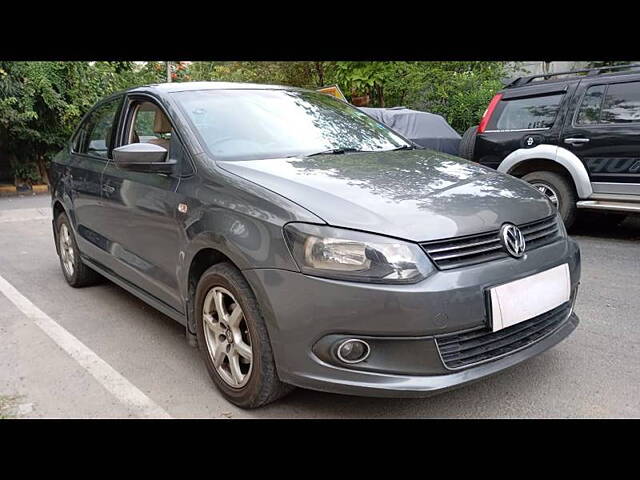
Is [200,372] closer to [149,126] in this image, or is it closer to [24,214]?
[149,126]

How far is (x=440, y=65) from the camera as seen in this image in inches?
489

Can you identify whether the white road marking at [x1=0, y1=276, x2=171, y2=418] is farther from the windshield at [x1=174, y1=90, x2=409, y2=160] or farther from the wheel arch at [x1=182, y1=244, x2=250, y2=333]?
the windshield at [x1=174, y1=90, x2=409, y2=160]

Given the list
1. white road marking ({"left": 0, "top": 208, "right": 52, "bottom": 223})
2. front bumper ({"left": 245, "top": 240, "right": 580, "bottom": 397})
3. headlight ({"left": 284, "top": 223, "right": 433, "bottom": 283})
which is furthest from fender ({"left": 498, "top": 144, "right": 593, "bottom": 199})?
white road marking ({"left": 0, "top": 208, "right": 52, "bottom": 223})

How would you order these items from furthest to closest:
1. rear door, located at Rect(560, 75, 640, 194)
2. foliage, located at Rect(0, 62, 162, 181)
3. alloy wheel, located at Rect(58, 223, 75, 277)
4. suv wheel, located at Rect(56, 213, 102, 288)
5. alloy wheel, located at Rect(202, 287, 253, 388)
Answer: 1. foliage, located at Rect(0, 62, 162, 181)
2. rear door, located at Rect(560, 75, 640, 194)
3. alloy wheel, located at Rect(58, 223, 75, 277)
4. suv wheel, located at Rect(56, 213, 102, 288)
5. alloy wheel, located at Rect(202, 287, 253, 388)

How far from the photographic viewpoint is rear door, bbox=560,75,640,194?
5.73 meters

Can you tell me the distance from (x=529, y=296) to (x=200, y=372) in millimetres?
1845

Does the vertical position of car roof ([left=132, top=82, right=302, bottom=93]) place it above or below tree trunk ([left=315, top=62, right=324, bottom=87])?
below

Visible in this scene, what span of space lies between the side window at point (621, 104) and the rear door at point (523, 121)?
1.40 ft

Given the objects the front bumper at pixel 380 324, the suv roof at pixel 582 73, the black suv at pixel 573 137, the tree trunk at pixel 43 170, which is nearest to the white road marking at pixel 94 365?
the front bumper at pixel 380 324

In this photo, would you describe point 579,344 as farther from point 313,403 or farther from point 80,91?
point 80,91

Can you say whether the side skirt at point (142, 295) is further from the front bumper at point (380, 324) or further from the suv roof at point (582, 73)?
the suv roof at point (582, 73)

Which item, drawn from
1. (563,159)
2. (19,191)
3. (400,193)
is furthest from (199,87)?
(19,191)

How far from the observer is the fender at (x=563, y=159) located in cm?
605
